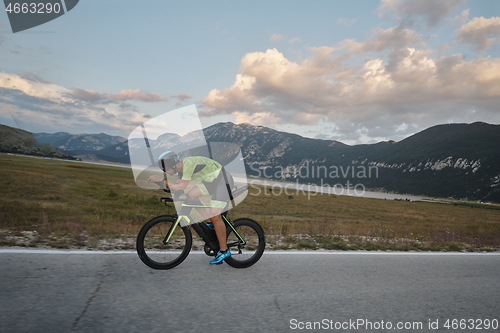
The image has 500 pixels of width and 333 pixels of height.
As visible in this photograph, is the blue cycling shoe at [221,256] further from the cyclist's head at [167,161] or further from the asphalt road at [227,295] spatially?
the cyclist's head at [167,161]

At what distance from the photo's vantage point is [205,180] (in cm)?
500

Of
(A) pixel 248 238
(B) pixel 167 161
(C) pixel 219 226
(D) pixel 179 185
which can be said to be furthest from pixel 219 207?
(B) pixel 167 161

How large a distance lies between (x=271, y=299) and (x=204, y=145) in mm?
2975

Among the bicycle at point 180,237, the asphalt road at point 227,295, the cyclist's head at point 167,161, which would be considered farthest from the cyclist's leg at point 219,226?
the cyclist's head at point 167,161

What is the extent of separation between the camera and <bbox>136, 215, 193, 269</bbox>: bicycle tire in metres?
4.88

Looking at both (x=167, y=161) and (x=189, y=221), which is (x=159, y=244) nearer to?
(x=189, y=221)

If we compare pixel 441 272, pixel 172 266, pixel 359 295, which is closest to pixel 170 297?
pixel 172 266

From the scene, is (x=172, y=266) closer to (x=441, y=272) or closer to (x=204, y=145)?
(x=204, y=145)

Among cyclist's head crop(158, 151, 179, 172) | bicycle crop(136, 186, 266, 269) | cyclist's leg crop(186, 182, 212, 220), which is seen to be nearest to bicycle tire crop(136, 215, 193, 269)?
bicycle crop(136, 186, 266, 269)

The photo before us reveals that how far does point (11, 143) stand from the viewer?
129000 millimetres

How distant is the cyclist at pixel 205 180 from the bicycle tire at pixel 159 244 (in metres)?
0.51

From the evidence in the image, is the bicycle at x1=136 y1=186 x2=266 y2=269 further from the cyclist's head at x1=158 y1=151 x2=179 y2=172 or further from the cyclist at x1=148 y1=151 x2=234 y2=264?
the cyclist's head at x1=158 y1=151 x2=179 y2=172

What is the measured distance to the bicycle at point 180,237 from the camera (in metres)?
4.94

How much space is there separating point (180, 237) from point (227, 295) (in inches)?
75.5
